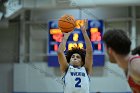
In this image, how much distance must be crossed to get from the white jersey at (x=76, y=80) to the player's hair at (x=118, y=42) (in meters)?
2.11

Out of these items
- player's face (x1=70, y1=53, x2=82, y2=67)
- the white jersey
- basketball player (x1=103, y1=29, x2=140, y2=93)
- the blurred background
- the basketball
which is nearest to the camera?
basketball player (x1=103, y1=29, x2=140, y2=93)

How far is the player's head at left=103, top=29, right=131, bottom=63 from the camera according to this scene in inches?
103

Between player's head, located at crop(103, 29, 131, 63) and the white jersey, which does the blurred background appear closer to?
the white jersey

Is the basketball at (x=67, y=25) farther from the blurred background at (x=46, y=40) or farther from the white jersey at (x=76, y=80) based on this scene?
the blurred background at (x=46, y=40)

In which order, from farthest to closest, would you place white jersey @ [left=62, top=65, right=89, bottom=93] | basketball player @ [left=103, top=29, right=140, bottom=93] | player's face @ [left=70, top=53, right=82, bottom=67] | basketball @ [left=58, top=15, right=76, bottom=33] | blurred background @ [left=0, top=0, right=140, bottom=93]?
blurred background @ [left=0, top=0, right=140, bottom=93] < basketball @ [left=58, top=15, right=76, bottom=33] < player's face @ [left=70, top=53, right=82, bottom=67] < white jersey @ [left=62, top=65, right=89, bottom=93] < basketball player @ [left=103, top=29, right=140, bottom=93]

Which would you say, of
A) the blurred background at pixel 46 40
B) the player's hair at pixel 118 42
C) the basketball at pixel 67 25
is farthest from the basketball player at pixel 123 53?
the blurred background at pixel 46 40

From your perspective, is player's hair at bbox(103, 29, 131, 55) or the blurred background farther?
the blurred background

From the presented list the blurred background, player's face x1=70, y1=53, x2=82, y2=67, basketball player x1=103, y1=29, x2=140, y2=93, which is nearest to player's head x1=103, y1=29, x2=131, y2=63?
basketball player x1=103, y1=29, x2=140, y2=93

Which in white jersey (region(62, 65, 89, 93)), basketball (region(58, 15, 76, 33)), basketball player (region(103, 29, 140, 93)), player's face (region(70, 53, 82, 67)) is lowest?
white jersey (region(62, 65, 89, 93))

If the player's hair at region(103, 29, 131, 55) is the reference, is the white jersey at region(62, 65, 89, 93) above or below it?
below

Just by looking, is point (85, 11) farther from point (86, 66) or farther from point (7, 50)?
point (86, 66)

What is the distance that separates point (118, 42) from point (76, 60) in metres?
2.29

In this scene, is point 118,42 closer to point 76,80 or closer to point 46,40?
point 76,80

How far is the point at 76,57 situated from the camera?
4.91 meters
